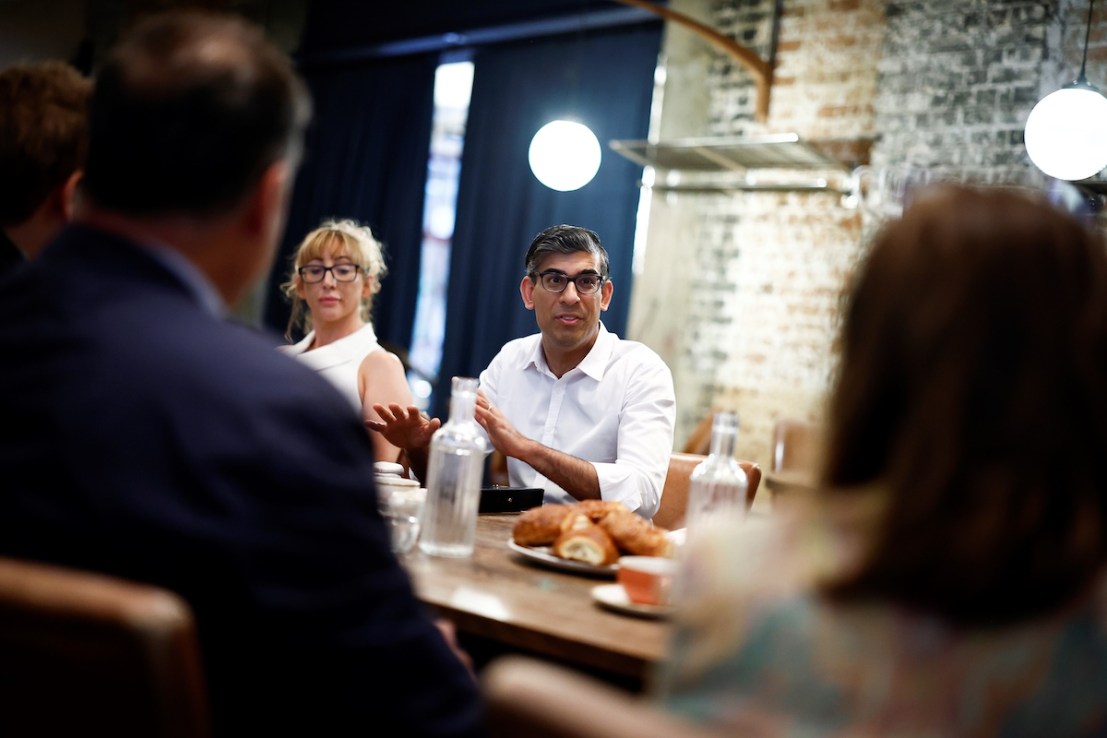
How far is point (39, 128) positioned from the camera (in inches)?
63.2

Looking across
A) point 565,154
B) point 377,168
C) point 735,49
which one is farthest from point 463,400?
point 377,168

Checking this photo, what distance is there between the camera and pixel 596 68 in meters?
6.18

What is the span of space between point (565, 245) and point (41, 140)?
167 centimetres

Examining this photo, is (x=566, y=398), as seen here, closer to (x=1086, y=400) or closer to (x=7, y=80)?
(x=7, y=80)

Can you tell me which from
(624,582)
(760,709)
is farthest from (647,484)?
(760,709)

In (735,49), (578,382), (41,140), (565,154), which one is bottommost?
(578,382)

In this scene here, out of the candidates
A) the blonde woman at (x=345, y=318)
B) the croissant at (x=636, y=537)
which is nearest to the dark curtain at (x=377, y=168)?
the blonde woman at (x=345, y=318)

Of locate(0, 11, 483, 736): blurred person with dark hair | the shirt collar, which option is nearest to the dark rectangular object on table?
the shirt collar

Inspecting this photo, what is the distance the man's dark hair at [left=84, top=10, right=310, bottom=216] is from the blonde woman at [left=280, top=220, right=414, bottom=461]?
6.82ft

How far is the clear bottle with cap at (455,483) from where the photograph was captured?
5.73 feet

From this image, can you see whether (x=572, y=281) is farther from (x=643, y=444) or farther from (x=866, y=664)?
(x=866, y=664)

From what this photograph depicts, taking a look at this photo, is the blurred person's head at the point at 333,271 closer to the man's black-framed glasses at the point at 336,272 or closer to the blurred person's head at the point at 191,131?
the man's black-framed glasses at the point at 336,272

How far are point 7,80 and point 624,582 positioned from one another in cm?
121

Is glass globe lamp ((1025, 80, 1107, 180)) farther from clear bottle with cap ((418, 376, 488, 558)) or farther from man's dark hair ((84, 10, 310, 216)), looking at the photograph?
man's dark hair ((84, 10, 310, 216))
